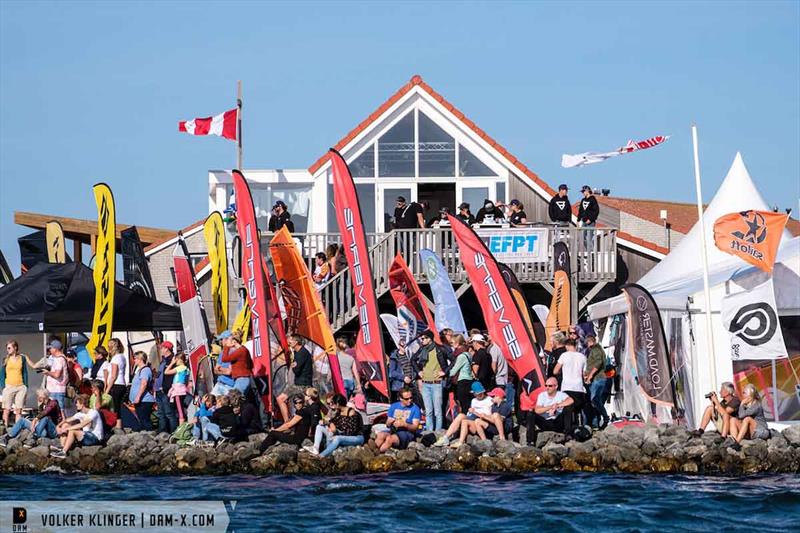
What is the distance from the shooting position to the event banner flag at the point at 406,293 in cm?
2409

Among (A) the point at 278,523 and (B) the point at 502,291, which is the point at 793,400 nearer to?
(B) the point at 502,291

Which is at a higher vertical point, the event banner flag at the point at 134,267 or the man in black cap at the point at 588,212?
the man in black cap at the point at 588,212

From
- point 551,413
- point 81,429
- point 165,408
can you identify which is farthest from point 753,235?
point 81,429

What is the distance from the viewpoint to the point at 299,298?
71.9 feet

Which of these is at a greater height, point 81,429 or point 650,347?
point 650,347

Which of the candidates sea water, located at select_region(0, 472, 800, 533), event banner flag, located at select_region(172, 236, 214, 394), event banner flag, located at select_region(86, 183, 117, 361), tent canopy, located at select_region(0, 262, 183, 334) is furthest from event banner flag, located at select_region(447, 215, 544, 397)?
event banner flag, located at select_region(86, 183, 117, 361)

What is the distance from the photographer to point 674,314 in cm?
2044

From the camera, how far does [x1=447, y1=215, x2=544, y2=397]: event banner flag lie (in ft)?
67.1

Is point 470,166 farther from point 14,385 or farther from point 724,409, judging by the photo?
point 724,409

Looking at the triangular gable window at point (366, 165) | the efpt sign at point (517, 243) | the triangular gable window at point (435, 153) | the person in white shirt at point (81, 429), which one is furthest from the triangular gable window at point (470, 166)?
the person in white shirt at point (81, 429)

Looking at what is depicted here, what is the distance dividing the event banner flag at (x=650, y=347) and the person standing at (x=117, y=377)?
7860 millimetres

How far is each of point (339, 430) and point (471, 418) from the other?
6.40ft

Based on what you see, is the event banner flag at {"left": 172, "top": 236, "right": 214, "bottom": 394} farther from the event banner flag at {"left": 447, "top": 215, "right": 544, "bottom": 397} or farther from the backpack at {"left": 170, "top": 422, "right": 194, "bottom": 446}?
the event banner flag at {"left": 447, "top": 215, "right": 544, "bottom": 397}

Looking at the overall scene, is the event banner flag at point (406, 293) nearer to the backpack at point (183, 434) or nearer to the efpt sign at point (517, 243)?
the efpt sign at point (517, 243)
